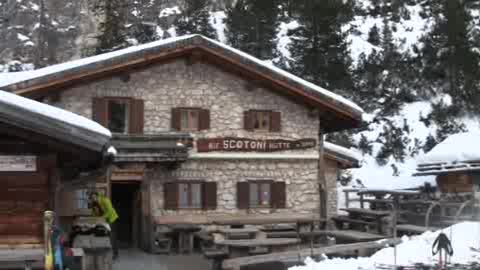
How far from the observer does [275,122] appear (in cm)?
2158

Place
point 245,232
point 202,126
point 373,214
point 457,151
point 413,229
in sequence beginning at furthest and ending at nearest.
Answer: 1. point 457,151
2. point 202,126
3. point 373,214
4. point 245,232
5. point 413,229

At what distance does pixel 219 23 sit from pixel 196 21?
12.3ft

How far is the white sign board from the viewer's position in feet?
32.1

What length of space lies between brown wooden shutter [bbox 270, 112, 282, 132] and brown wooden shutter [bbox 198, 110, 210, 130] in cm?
200

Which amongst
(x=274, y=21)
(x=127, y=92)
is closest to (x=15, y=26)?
(x=274, y=21)

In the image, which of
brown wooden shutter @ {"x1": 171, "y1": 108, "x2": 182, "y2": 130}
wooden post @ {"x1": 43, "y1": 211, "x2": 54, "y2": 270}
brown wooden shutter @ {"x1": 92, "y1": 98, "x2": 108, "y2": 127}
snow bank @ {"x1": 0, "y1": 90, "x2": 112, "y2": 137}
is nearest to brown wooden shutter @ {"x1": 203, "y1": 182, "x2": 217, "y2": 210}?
brown wooden shutter @ {"x1": 171, "y1": 108, "x2": 182, "y2": 130}

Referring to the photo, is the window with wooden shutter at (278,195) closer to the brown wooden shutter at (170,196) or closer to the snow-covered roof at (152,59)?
the snow-covered roof at (152,59)

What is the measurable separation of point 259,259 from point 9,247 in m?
5.11

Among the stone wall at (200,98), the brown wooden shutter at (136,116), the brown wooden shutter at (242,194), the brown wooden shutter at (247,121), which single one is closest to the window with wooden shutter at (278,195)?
the brown wooden shutter at (242,194)

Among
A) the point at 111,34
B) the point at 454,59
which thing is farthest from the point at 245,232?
the point at 454,59

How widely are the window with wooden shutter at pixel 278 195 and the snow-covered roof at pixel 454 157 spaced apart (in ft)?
29.0

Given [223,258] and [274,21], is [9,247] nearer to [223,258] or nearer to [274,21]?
[223,258]

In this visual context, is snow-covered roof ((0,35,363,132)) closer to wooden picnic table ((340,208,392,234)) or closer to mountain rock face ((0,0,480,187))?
wooden picnic table ((340,208,392,234))

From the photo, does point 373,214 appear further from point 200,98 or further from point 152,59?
point 152,59
